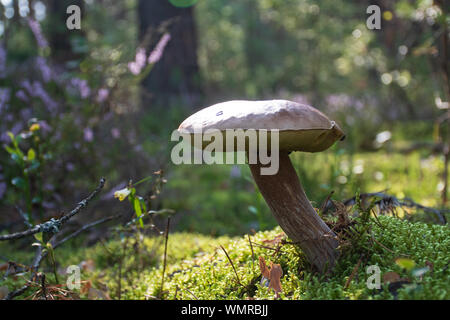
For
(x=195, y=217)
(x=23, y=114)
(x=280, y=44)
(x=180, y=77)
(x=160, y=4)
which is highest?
(x=280, y=44)

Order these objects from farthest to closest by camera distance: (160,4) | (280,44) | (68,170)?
(280,44) < (160,4) < (68,170)

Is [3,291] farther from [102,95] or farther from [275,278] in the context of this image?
[102,95]

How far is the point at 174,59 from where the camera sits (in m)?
6.11

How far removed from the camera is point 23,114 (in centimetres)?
286

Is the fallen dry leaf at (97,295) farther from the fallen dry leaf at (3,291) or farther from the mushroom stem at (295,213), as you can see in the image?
the mushroom stem at (295,213)

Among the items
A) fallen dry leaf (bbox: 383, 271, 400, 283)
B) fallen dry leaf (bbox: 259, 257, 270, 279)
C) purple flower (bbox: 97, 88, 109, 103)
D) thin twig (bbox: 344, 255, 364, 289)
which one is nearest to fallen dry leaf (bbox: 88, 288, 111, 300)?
fallen dry leaf (bbox: 259, 257, 270, 279)

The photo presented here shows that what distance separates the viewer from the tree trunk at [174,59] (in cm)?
579

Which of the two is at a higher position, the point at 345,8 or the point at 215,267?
the point at 345,8

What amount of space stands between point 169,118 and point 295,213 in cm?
450

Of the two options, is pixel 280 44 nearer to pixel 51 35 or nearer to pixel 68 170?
pixel 51 35

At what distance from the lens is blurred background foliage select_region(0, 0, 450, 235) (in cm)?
260

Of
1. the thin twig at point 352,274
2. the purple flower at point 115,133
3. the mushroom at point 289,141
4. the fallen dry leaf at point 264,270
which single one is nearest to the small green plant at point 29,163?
the purple flower at point 115,133
